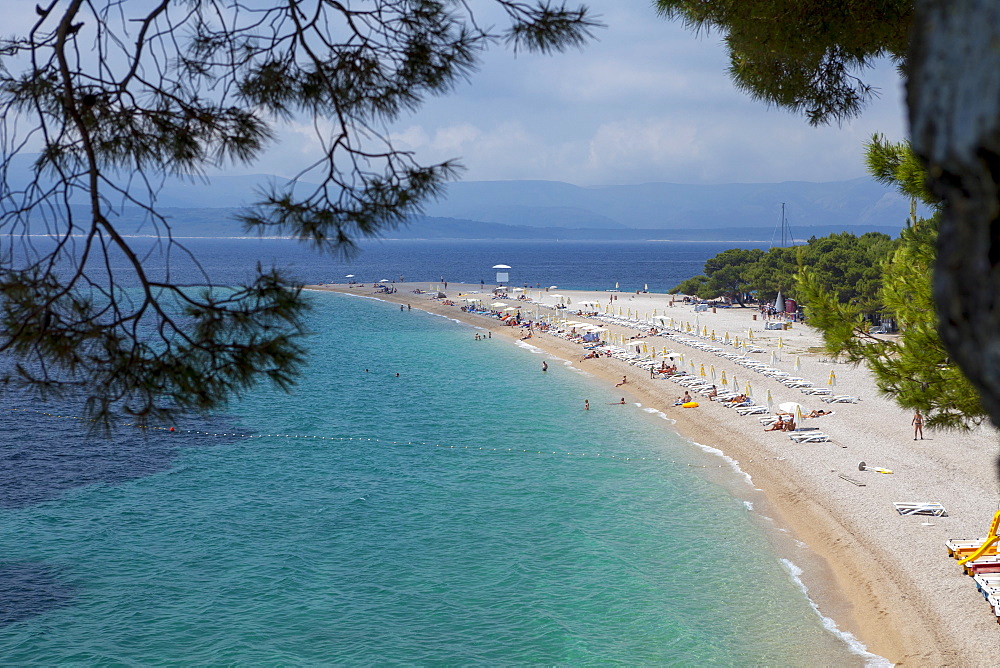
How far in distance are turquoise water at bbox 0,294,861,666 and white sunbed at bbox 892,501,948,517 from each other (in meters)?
3.19

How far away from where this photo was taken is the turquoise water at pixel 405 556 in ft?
43.3

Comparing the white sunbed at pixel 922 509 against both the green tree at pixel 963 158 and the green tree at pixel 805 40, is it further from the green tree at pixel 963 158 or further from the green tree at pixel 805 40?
the green tree at pixel 963 158

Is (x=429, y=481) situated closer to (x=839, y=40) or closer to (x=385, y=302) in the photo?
(x=839, y=40)

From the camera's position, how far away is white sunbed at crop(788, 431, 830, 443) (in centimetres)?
2264

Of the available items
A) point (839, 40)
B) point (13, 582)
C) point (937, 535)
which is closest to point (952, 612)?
point (937, 535)

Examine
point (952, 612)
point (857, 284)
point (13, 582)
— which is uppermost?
point (857, 284)

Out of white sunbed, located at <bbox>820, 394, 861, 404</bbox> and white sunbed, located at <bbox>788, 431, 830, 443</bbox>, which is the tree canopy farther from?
white sunbed, located at <bbox>788, 431, 830, 443</bbox>

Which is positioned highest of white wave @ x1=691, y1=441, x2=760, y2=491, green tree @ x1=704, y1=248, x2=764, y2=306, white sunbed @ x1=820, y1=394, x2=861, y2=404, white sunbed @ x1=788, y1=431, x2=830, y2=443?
green tree @ x1=704, y1=248, x2=764, y2=306

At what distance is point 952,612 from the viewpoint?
12.3 meters

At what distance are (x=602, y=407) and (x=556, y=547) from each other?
13709 millimetres

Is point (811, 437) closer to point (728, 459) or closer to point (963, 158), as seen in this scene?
point (728, 459)

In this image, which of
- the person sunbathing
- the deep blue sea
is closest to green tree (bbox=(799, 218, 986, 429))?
the deep blue sea

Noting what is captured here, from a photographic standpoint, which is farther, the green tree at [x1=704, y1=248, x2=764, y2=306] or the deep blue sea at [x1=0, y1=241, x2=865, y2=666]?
the green tree at [x1=704, y1=248, x2=764, y2=306]

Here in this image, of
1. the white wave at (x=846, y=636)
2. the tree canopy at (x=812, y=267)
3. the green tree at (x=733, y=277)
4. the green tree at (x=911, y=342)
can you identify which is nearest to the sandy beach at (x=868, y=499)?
the white wave at (x=846, y=636)
